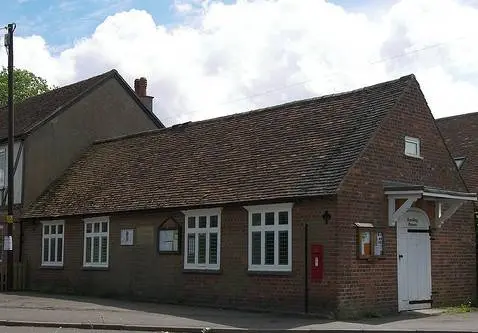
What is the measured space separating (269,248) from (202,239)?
263 cm

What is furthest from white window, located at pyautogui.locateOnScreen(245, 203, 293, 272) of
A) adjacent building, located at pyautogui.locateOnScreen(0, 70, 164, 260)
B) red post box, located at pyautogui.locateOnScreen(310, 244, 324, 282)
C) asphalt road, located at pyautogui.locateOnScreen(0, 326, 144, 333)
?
adjacent building, located at pyautogui.locateOnScreen(0, 70, 164, 260)

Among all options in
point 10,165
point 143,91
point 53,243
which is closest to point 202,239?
point 53,243

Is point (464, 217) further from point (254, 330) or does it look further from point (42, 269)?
point (42, 269)

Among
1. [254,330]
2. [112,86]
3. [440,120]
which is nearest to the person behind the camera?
[254,330]

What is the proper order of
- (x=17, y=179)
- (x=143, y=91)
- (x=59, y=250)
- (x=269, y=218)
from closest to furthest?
(x=269, y=218) → (x=59, y=250) → (x=17, y=179) → (x=143, y=91)

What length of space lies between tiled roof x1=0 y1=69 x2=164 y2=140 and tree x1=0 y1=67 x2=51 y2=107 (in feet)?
79.6

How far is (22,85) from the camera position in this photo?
5838 centimetres

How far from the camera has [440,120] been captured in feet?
106

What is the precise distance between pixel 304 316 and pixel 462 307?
5.28 m

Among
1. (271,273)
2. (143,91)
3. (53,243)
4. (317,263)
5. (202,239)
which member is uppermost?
(143,91)

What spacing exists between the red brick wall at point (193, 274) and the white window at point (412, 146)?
3550mm

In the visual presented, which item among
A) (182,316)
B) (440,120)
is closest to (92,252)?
(182,316)

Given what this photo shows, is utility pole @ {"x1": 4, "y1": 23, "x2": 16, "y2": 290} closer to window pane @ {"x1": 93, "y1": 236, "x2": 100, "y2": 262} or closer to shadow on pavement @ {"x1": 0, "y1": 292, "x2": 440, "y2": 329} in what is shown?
window pane @ {"x1": 93, "y1": 236, "x2": 100, "y2": 262}

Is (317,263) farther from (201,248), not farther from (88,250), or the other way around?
(88,250)
